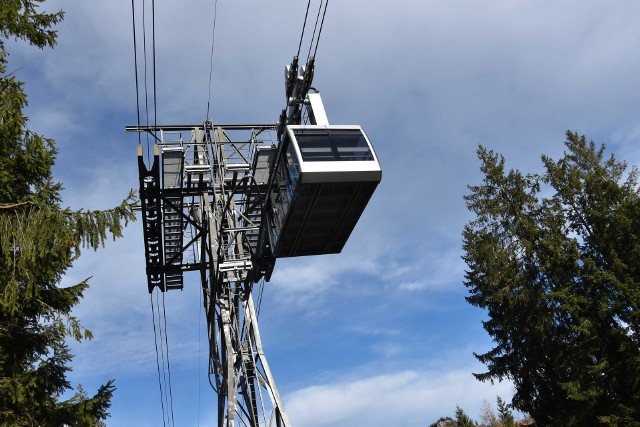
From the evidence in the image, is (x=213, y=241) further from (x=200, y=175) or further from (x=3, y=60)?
(x=3, y=60)

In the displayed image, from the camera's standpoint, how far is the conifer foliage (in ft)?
24.2

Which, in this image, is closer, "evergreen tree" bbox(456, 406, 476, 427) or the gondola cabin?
the gondola cabin

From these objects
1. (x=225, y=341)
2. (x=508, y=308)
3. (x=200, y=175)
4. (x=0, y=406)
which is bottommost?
(x=0, y=406)

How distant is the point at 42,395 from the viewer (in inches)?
307

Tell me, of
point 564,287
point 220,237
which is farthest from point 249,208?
point 564,287

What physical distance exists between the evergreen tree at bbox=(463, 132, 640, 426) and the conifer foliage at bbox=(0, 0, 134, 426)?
60.0 ft

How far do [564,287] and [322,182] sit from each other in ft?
56.1

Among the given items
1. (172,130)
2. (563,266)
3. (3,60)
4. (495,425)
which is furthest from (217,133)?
(495,425)

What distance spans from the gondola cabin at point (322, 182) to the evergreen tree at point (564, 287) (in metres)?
14.6

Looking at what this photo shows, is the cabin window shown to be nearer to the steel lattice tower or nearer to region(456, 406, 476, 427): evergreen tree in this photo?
the steel lattice tower

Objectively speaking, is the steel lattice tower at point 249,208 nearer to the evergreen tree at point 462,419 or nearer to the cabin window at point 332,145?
the cabin window at point 332,145

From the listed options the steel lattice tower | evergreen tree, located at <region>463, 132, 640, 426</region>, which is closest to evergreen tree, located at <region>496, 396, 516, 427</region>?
evergreen tree, located at <region>463, 132, 640, 426</region>

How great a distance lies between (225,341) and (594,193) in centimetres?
1770

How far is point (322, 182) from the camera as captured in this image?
8883mm
